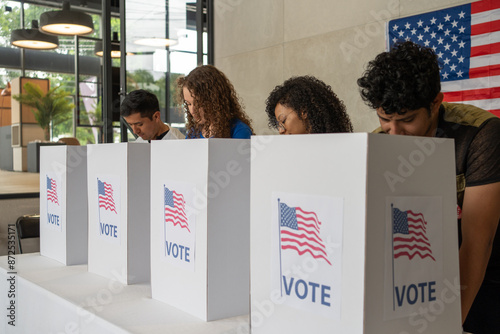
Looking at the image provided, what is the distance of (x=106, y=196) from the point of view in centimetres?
113

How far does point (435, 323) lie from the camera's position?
0.67 meters

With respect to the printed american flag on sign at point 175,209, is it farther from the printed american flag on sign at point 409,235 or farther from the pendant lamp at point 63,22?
the pendant lamp at point 63,22

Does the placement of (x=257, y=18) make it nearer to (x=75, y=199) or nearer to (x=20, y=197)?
(x=20, y=197)

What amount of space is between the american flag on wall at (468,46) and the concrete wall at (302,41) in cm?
9

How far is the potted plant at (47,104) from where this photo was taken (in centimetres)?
383

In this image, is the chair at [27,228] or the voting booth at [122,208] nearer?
the voting booth at [122,208]

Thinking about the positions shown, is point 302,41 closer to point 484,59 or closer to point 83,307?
point 484,59

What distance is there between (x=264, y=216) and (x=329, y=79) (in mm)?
3078

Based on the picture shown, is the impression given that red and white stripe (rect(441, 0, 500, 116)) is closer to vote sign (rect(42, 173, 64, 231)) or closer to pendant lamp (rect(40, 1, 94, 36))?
vote sign (rect(42, 173, 64, 231))

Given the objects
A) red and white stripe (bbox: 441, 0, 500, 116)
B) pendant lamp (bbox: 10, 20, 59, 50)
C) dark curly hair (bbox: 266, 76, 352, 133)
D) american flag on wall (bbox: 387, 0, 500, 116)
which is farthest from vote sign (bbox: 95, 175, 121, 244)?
pendant lamp (bbox: 10, 20, 59, 50)

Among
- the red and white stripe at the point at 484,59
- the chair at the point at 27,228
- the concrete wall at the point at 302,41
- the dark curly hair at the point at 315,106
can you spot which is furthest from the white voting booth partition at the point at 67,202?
the concrete wall at the point at 302,41

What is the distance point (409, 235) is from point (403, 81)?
419 mm

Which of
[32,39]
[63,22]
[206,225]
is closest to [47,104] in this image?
[32,39]

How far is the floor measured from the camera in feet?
12.2
